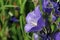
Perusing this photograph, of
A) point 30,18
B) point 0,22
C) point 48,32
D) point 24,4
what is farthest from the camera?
point 0,22

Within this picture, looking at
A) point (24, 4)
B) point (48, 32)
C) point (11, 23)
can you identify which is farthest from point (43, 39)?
point (11, 23)

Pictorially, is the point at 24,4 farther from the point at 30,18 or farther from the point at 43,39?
the point at 43,39

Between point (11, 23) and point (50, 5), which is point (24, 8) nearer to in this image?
point (11, 23)

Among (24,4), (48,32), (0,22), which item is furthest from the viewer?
(0,22)

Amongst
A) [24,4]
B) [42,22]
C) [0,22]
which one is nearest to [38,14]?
[42,22]

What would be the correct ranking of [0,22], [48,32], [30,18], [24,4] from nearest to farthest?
[48,32] → [30,18] → [24,4] → [0,22]

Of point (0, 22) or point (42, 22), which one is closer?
point (42, 22)

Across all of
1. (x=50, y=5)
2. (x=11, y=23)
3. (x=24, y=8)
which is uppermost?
(x=50, y=5)

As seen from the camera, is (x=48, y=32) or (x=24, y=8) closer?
(x=48, y=32)

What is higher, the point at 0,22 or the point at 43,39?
the point at 43,39
